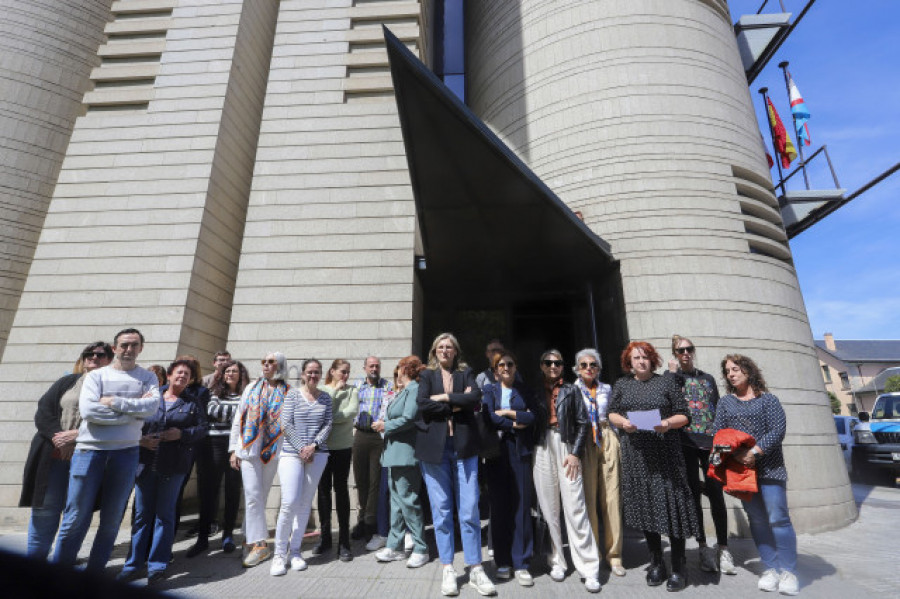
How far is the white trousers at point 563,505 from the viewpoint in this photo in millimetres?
4125

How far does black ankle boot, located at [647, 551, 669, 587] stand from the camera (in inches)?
→ 161

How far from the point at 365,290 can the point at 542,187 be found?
12.6ft

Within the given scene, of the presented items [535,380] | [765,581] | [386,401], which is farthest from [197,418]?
[535,380]

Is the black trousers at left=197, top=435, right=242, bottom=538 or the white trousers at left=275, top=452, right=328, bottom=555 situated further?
the black trousers at left=197, top=435, right=242, bottom=538

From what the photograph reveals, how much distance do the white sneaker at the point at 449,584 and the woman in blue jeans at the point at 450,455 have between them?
0.02 metres

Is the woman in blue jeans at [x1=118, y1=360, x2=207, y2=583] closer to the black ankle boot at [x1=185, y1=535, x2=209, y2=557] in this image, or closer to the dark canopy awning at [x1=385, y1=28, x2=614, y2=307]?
the black ankle boot at [x1=185, y1=535, x2=209, y2=557]

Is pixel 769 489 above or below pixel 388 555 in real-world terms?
above

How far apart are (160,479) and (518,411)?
145 inches

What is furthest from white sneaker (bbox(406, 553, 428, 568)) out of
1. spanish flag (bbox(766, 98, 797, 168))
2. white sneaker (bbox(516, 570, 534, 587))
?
spanish flag (bbox(766, 98, 797, 168))

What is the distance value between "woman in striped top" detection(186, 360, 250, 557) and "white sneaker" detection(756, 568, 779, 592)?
552 centimetres

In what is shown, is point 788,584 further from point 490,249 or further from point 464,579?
point 490,249

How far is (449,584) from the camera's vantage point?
384cm

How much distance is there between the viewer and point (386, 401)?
A: 5.52 metres

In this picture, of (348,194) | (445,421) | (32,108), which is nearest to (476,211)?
(348,194)
